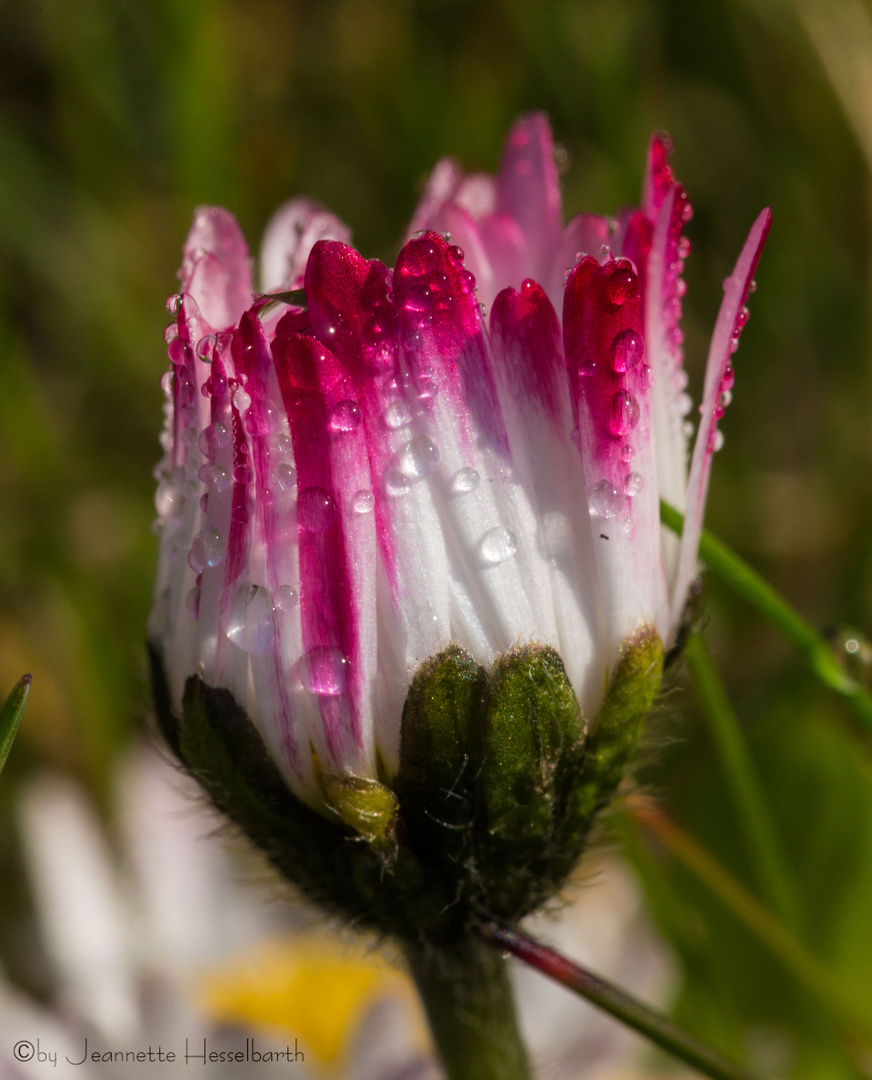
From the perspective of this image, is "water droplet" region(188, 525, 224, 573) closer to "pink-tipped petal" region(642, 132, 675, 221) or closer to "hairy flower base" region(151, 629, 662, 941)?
"hairy flower base" region(151, 629, 662, 941)

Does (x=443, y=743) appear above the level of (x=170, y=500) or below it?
below

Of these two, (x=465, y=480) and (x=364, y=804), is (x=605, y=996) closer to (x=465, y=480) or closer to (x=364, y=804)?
(x=364, y=804)

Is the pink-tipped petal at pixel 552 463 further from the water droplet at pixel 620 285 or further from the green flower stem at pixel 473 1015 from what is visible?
the green flower stem at pixel 473 1015

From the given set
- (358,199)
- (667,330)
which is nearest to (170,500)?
(667,330)

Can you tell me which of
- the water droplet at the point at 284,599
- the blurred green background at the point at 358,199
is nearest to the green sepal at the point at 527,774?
the water droplet at the point at 284,599

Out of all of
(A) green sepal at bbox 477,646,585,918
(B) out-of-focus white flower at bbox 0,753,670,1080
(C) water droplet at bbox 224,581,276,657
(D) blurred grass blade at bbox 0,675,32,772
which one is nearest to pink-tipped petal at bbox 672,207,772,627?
(A) green sepal at bbox 477,646,585,918

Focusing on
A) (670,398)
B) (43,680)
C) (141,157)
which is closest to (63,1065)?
(670,398)

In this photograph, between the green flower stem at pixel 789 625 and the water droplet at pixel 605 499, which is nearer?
the water droplet at pixel 605 499
